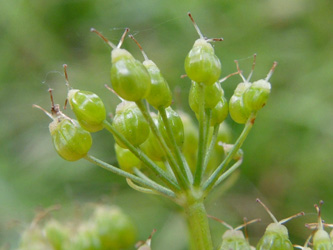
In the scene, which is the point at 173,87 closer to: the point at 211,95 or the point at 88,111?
the point at 211,95

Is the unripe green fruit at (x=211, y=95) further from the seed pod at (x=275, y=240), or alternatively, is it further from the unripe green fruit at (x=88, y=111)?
the seed pod at (x=275, y=240)

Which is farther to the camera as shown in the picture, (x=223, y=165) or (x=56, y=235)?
(x=56, y=235)

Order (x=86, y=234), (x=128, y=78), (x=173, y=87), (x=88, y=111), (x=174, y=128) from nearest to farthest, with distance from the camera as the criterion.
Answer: (x=128, y=78) → (x=88, y=111) → (x=174, y=128) → (x=86, y=234) → (x=173, y=87)

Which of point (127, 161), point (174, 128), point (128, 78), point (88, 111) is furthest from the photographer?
point (127, 161)

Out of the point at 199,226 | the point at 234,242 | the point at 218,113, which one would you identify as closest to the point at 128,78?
the point at 218,113

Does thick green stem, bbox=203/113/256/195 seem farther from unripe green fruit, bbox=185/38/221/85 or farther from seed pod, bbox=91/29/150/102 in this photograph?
seed pod, bbox=91/29/150/102

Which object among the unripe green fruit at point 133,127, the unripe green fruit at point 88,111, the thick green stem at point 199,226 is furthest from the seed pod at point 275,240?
the unripe green fruit at point 88,111

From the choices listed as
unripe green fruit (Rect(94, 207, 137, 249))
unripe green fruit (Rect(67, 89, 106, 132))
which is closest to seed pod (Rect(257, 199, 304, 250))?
unripe green fruit (Rect(67, 89, 106, 132))
